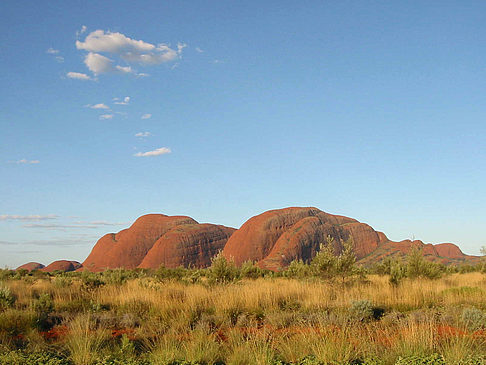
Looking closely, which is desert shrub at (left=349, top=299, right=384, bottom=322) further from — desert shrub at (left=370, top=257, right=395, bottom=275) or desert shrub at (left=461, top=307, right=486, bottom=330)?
desert shrub at (left=370, top=257, right=395, bottom=275)

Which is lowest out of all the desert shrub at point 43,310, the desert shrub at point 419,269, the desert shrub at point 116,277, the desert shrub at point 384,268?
the desert shrub at point 384,268

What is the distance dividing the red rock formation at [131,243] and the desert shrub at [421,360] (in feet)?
311

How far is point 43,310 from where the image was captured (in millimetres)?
10133

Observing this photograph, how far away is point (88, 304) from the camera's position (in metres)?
11.4

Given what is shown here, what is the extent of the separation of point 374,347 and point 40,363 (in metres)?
4.77

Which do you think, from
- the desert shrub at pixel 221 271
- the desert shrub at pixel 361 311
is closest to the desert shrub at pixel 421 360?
the desert shrub at pixel 361 311

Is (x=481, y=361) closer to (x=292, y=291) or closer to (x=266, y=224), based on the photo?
(x=292, y=291)

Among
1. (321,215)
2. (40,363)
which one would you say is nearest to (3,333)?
(40,363)

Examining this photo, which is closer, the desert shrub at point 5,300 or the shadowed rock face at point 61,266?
the desert shrub at point 5,300

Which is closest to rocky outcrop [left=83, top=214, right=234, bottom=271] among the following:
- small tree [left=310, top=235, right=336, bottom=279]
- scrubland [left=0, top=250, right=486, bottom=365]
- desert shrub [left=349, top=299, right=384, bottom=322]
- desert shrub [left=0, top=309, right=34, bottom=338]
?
small tree [left=310, top=235, right=336, bottom=279]

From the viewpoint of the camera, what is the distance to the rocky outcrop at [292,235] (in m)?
77.1

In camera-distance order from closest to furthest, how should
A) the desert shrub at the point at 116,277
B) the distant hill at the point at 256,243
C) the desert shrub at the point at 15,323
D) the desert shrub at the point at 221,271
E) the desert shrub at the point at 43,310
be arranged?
the desert shrub at the point at 15,323
the desert shrub at the point at 43,310
the desert shrub at the point at 221,271
the desert shrub at the point at 116,277
the distant hill at the point at 256,243

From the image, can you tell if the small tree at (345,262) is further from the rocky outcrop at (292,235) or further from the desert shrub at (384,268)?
the rocky outcrop at (292,235)

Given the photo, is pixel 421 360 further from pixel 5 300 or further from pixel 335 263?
pixel 335 263
